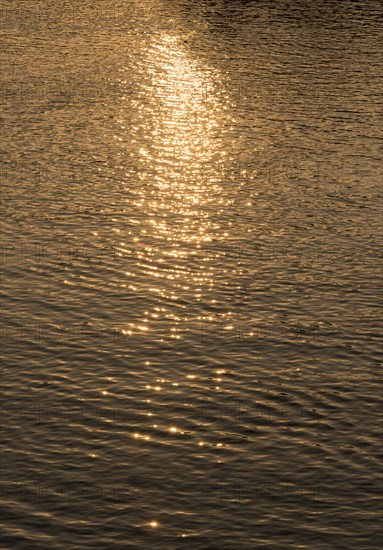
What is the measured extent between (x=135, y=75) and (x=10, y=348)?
250ft

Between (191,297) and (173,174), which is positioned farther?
Result: (173,174)

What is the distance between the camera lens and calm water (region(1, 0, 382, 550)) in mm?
62625

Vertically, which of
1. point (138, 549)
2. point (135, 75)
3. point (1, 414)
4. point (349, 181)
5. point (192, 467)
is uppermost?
point (135, 75)

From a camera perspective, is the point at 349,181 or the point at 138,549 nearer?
the point at 138,549

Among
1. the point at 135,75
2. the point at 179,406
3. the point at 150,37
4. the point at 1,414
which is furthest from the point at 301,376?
the point at 150,37

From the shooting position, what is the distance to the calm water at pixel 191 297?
62.6m

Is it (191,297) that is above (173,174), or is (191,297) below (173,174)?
below

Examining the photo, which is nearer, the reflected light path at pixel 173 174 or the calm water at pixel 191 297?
the calm water at pixel 191 297

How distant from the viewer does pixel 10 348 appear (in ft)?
258

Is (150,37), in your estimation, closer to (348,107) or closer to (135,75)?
(135,75)

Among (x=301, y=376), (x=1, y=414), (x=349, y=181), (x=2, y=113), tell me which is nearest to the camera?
(x=1, y=414)

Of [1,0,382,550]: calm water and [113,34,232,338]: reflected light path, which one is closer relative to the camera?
[1,0,382,550]: calm water

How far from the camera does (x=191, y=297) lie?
87000mm

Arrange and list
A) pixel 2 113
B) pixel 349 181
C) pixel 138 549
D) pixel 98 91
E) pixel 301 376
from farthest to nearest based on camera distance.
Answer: pixel 98 91
pixel 2 113
pixel 349 181
pixel 301 376
pixel 138 549
